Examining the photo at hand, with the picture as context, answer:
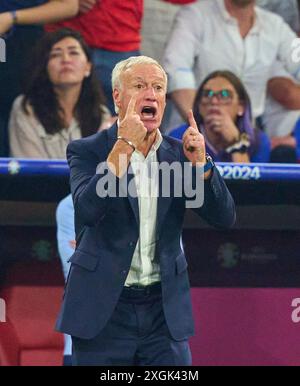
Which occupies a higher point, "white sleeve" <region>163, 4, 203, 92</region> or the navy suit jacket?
"white sleeve" <region>163, 4, 203, 92</region>

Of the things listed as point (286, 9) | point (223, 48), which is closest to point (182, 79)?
point (223, 48)

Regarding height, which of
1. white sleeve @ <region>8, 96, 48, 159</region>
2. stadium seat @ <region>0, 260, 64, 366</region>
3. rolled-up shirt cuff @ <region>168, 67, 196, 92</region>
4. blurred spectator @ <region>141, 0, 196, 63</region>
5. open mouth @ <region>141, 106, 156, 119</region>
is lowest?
stadium seat @ <region>0, 260, 64, 366</region>

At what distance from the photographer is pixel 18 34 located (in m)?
4.68

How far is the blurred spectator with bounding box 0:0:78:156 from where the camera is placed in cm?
464

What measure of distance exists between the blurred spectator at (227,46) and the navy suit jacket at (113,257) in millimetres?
2074

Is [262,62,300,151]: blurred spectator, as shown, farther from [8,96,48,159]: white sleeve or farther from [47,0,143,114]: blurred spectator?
[8,96,48,159]: white sleeve

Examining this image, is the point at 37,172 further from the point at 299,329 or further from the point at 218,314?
the point at 299,329

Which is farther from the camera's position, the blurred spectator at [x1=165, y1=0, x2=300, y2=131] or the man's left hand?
the blurred spectator at [x1=165, y1=0, x2=300, y2=131]

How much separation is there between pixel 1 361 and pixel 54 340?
0.26 meters

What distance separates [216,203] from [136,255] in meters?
0.25

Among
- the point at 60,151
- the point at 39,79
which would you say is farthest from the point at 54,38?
the point at 60,151

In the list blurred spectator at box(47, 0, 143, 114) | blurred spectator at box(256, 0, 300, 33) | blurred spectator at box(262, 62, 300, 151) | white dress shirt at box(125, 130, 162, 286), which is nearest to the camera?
white dress shirt at box(125, 130, 162, 286)

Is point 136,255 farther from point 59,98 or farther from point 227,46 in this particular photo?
point 227,46

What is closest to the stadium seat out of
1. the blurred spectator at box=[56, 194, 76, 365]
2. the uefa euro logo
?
the blurred spectator at box=[56, 194, 76, 365]
